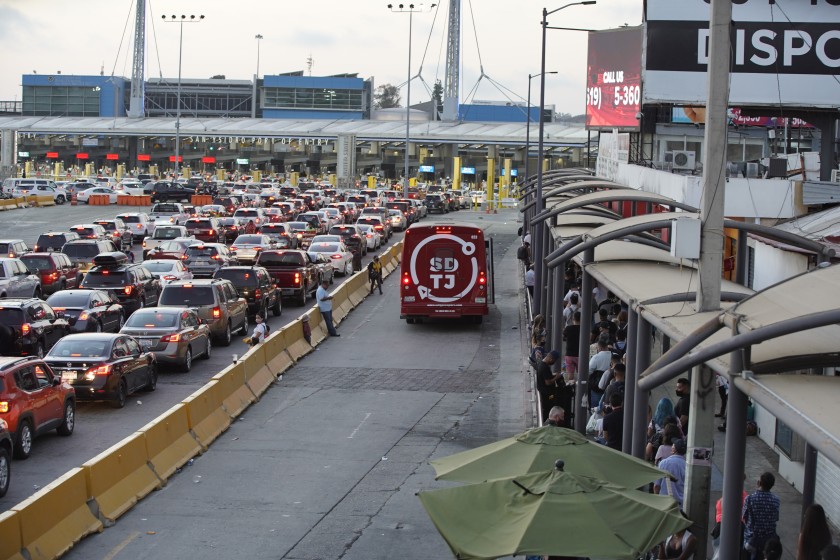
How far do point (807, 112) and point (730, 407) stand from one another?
79.7 ft

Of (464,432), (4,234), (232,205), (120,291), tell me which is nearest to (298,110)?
(232,205)

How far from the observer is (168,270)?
37375mm

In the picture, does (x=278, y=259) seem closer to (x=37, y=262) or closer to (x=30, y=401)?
(x=37, y=262)

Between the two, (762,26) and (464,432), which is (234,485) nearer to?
(464,432)

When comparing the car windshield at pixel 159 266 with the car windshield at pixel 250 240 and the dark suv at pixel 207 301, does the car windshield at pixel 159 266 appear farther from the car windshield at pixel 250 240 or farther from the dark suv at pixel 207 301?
the car windshield at pixel 250 240

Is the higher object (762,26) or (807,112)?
(762,26)

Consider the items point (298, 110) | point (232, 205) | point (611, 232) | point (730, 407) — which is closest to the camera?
point (730, 407)

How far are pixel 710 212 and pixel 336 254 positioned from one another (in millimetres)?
34182

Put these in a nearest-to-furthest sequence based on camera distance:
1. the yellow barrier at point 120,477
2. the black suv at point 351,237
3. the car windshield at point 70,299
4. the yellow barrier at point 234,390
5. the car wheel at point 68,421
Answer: the yellow barrier at point 120,477
the car wheel at point 68,421
the yellow barrier at point 234,390
the car windshield at point 70,299
the black suv at point 351,237

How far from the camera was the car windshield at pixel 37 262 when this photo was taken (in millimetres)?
36406

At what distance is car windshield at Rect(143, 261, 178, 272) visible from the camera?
37.1m

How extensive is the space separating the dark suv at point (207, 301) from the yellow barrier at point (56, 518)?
46.8 feet

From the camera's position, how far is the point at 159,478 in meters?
17.4

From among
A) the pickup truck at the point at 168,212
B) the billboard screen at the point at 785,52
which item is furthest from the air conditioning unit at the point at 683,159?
the pickup truck at the point at 168,212
